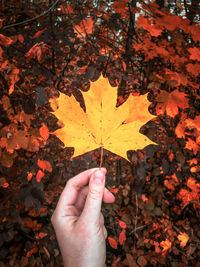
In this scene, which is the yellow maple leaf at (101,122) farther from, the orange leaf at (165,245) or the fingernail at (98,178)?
the orange leaf at (165,245)

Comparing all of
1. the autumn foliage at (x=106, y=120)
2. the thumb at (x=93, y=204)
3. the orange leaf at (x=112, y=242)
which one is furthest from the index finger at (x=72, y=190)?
the orange leaf at (x=112, y=242)

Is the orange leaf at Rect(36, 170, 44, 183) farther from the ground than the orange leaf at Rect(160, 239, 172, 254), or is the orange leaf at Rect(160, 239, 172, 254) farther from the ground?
the orange leaf at Rect(36, 170, 44, 183)

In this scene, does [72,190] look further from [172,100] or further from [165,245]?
[165,245]

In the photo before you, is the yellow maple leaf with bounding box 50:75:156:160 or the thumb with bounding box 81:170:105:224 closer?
the yellow maple leaf with bounding box 50:75:156:160

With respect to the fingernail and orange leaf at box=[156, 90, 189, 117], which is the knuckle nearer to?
the fingernail

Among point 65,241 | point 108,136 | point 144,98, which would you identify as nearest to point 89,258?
point 65,241

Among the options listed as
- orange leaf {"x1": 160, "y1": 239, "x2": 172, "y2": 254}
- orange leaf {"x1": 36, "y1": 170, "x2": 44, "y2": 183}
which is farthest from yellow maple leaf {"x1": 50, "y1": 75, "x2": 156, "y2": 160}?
orange leaf {"x1": 160, "y1": 239, "x2": 172, "y2": 254}

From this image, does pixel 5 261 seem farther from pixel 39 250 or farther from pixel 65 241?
pixel 65 241
